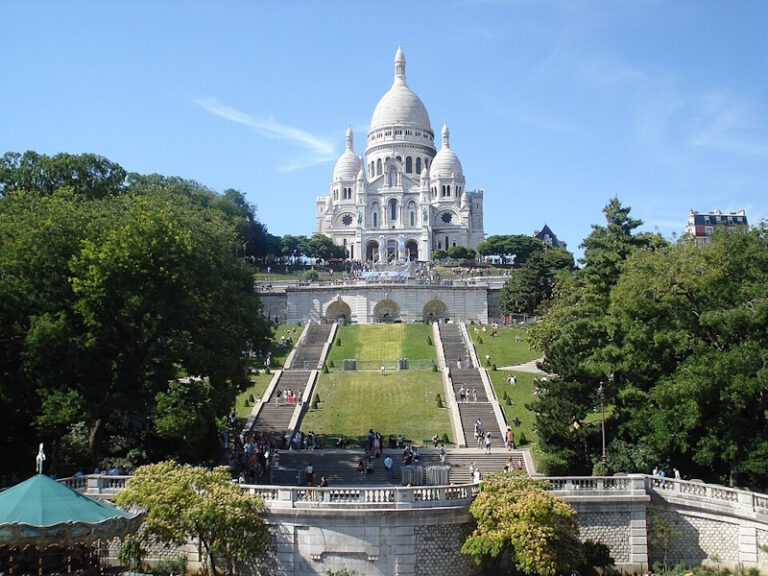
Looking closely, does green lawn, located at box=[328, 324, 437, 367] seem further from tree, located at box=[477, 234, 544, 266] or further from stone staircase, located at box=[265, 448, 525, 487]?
tree, located at box=[477, 234, 544, 266]

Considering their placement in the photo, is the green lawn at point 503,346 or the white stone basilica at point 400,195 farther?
the white stone basilica at point 400,195

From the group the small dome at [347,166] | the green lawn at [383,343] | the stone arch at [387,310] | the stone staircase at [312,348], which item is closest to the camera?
the stone staircase at [312,348]

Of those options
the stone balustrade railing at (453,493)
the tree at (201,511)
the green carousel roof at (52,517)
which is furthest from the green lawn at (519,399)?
the green carousel roof at (52,517)

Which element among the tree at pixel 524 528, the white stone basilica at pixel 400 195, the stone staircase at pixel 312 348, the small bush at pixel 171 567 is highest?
the white stone basilica at pixel 400 195

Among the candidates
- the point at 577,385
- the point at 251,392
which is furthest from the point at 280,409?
the point at 577,385

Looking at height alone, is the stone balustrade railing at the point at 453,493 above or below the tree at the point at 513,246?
below

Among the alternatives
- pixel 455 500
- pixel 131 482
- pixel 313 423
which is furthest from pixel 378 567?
pixel 313 423

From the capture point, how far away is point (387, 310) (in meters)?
78.9

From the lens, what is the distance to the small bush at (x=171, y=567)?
2411cm

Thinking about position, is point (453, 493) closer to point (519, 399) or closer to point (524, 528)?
point (524, 528)

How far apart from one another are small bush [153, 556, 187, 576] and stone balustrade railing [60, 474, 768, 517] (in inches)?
103

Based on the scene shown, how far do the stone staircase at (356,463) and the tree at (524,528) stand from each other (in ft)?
28.0

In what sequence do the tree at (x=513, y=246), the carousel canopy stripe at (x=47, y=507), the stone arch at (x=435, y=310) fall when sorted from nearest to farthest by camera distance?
the carousel canopy stripe at (x=47, y=507) → the stone arch at (x=435, y=310) → the tree at (x=513, y=246)

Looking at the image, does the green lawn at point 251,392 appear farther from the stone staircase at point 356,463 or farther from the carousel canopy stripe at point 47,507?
the carousel canopy stripe at point 47,507
